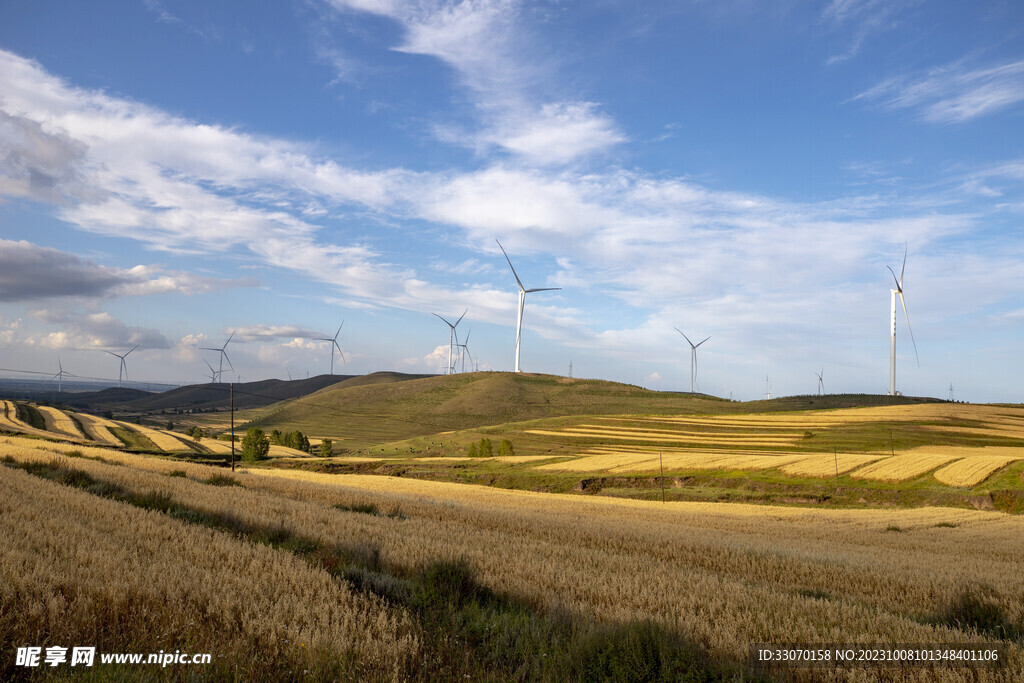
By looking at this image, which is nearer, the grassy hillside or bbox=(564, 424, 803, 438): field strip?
bbox=(564, 424, 803, 438): field strip

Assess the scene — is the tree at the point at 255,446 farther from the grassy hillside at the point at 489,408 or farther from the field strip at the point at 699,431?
the field strip at the point at 699,431

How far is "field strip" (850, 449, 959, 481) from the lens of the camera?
5494 centimetres

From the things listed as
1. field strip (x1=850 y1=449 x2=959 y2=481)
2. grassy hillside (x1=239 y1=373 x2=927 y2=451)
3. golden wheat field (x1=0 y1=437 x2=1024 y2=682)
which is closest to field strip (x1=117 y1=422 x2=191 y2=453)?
grassy hillside (x1=239 y1=373 x2=927 y2=451)

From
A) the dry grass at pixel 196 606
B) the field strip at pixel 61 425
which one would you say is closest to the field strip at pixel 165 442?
the field strip at pixel 61 425

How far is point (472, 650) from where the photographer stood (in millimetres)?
5730

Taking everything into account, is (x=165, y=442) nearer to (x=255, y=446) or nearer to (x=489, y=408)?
(x=255, y=446)

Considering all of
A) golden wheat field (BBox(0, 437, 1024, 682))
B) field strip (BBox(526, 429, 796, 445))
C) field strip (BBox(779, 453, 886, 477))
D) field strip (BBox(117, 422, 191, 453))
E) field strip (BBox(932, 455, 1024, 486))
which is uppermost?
golden wheat field (BBox(0, 437, 1024, 682))

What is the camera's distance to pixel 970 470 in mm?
54344

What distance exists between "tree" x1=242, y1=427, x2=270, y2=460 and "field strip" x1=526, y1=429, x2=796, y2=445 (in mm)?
51313

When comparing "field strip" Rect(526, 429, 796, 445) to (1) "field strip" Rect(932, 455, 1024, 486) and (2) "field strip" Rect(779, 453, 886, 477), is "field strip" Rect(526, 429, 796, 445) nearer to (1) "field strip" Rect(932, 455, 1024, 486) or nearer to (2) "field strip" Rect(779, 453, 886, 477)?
(2) "field strip" Rect(779, 453, 886, 477)

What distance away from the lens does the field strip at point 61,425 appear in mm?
87688

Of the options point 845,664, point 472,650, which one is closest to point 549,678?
point 472,650

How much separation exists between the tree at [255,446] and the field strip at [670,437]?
168 feet

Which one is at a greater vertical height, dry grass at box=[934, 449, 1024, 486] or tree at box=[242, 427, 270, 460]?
dry grass at box=[934, 449, 1024, 486]
